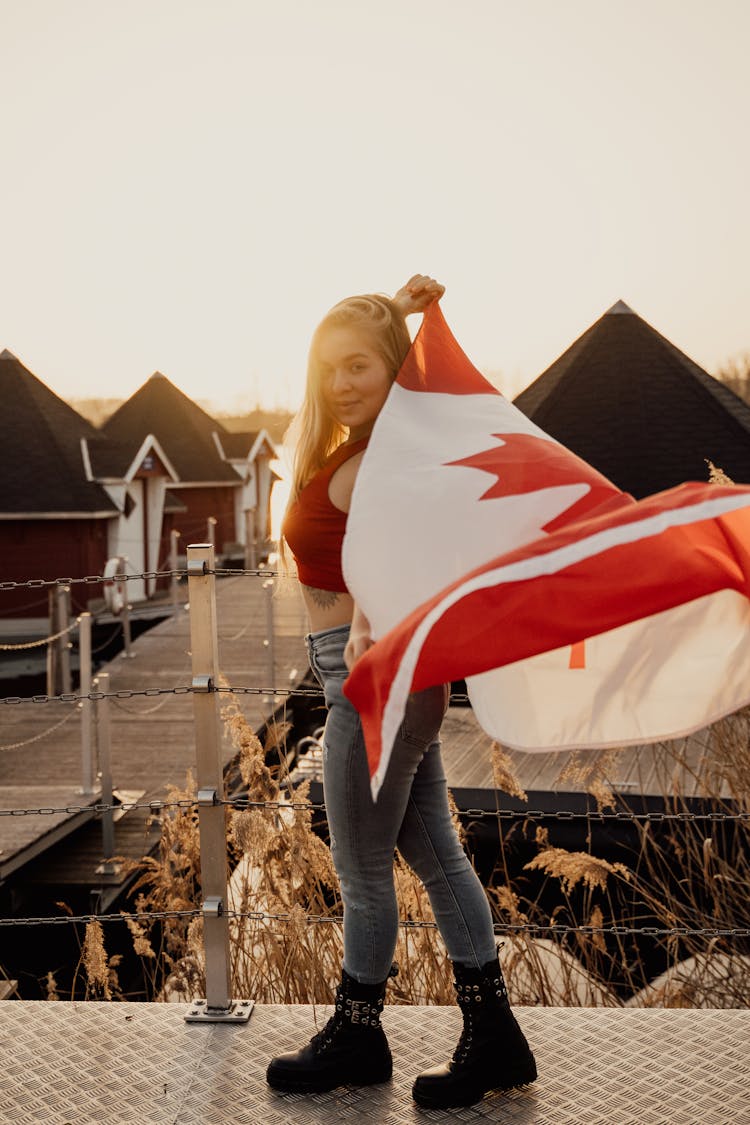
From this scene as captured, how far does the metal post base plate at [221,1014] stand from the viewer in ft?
9.33

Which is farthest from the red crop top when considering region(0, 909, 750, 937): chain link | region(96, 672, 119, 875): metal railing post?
region(96, 672, 119, 875): metal railing post

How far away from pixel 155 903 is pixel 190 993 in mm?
316

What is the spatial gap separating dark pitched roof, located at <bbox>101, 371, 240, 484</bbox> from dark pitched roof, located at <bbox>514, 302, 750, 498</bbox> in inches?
787

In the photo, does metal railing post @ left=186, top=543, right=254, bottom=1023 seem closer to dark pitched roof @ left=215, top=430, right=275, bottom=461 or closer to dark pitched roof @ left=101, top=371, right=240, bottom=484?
dark pitched roof @ left=101, top=371, right=240, bottom=484

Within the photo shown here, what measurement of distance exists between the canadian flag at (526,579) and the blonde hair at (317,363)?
5cm

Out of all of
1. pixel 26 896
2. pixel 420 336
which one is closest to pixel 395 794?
pixel 420 336

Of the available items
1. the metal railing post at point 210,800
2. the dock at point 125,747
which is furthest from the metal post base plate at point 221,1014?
the dock at point 125,747

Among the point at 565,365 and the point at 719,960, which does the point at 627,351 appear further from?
the point at 719,960

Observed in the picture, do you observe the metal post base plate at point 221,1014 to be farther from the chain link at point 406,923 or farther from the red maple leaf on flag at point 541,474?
the red maple leaf on flag at point 541,474

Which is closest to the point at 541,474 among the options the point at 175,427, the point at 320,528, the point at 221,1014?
the point at 320,528

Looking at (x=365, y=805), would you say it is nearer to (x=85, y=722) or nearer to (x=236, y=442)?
(x=85, y=722)

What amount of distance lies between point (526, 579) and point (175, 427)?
37480mm

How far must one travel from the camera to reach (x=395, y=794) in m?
2.32

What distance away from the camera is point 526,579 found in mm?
2002
